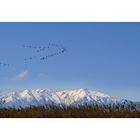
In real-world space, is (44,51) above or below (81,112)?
above

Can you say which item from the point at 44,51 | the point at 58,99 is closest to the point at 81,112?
the point at 58,99

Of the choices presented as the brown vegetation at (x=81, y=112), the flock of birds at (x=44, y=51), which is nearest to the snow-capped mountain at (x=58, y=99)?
the brown vegetation at (x=81, y=112)

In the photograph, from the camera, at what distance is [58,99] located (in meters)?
8.91

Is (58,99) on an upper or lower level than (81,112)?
upper

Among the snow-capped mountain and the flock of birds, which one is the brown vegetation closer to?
the snow-capped mountain

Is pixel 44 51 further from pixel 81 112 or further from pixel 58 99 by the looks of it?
pixel 81 112

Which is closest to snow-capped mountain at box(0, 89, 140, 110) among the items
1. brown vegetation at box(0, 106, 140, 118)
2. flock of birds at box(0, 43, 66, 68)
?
brown vegetation at box(0, 106, 140, 118)

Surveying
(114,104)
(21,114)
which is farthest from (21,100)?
(114,104)

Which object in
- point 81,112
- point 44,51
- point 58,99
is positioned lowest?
point 81,112

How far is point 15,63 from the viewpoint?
8.90m

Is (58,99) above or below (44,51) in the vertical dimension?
below

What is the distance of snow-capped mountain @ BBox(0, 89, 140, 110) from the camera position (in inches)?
348
